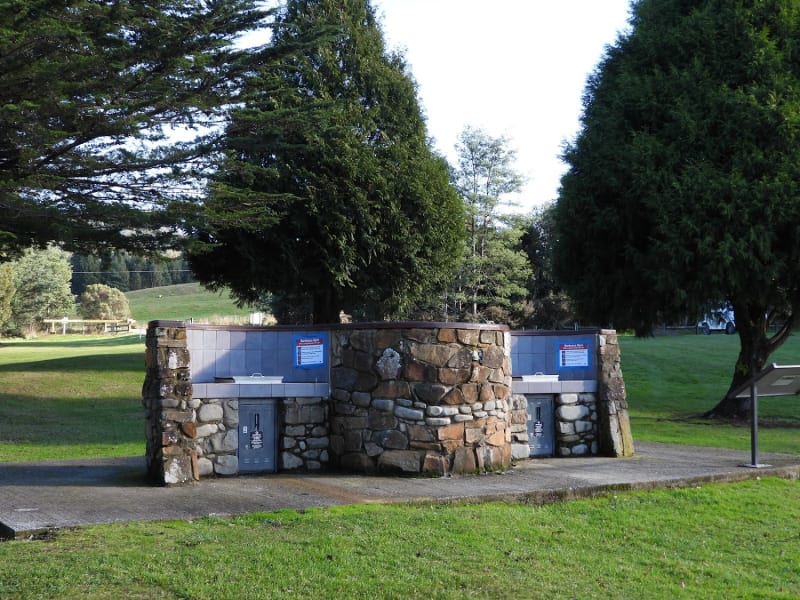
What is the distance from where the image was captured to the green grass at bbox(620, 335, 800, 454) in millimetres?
17297

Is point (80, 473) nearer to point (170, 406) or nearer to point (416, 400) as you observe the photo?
point (170, 406)

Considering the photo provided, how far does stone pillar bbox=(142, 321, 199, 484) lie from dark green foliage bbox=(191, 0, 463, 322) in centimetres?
1050

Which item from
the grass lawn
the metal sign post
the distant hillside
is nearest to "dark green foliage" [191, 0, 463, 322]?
the metal sign post

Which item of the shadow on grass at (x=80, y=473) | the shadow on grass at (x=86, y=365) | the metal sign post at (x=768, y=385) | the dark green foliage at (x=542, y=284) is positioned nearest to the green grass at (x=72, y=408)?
the shadow on grass at (x=86, y=365)

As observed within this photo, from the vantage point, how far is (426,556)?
261 inches

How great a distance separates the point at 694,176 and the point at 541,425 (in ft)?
32.0

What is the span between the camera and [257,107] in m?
17.8

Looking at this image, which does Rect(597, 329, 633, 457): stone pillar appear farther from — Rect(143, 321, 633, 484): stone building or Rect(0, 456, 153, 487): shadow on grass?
Rect(0, 456, 153, 487): shadow on grass

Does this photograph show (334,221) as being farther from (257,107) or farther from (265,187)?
(257,107)

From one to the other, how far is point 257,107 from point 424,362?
31.2 ft

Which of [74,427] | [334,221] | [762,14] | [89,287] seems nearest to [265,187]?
[334,221]

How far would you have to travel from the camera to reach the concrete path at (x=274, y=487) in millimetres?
7867

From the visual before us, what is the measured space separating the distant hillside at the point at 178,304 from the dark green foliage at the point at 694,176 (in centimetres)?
7037

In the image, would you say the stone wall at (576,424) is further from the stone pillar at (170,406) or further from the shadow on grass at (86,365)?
the shadow on grass at (86,365)
